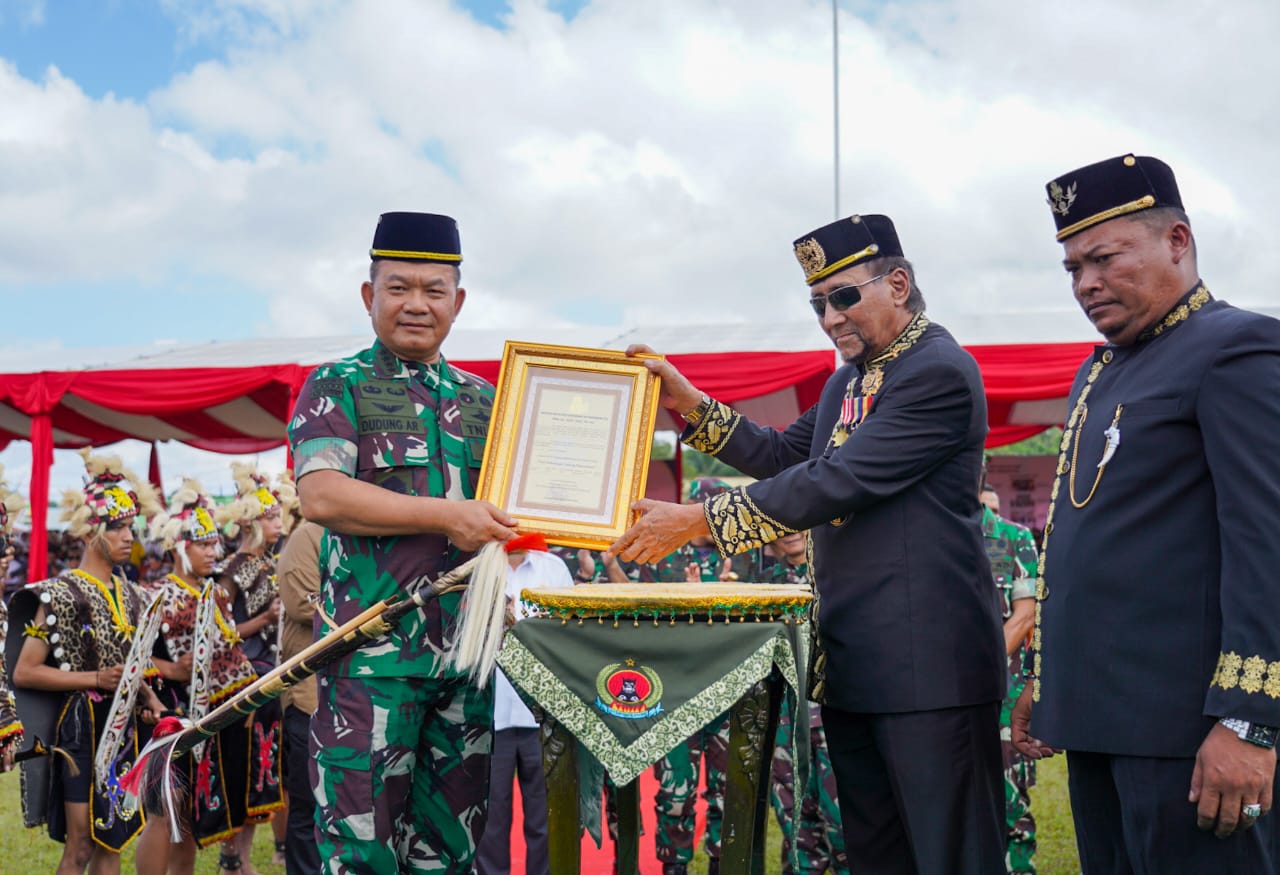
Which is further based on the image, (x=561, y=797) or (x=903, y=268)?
(x=903, y=268)

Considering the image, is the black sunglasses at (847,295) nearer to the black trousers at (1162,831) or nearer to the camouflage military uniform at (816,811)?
the black trousers at (1162,831)

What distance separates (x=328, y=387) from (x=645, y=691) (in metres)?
1.21

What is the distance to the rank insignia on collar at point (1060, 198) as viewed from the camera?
2.79 m

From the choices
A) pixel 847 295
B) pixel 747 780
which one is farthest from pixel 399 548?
pixel 847 295

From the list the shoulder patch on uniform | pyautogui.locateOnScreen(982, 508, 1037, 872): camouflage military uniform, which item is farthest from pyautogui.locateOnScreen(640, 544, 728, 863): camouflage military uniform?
the shoulder patch on uniform

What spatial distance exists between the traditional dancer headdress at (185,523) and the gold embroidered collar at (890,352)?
13.8ft

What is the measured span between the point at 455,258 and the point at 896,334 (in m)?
1.32

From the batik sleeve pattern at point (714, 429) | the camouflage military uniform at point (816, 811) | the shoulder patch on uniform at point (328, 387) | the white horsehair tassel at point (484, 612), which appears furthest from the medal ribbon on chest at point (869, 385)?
the camouflage military uniform at point (816, 811)

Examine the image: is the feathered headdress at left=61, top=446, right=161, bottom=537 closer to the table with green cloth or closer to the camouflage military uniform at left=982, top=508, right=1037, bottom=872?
the table with green cloth

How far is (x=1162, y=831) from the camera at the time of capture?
96.7 inches

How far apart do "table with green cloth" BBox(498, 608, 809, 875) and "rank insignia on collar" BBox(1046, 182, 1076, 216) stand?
124 centimetres

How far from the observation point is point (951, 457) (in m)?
3.26

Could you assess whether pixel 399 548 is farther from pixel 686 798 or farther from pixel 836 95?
pixel 836 95

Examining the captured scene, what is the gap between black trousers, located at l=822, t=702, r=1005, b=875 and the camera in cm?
304
